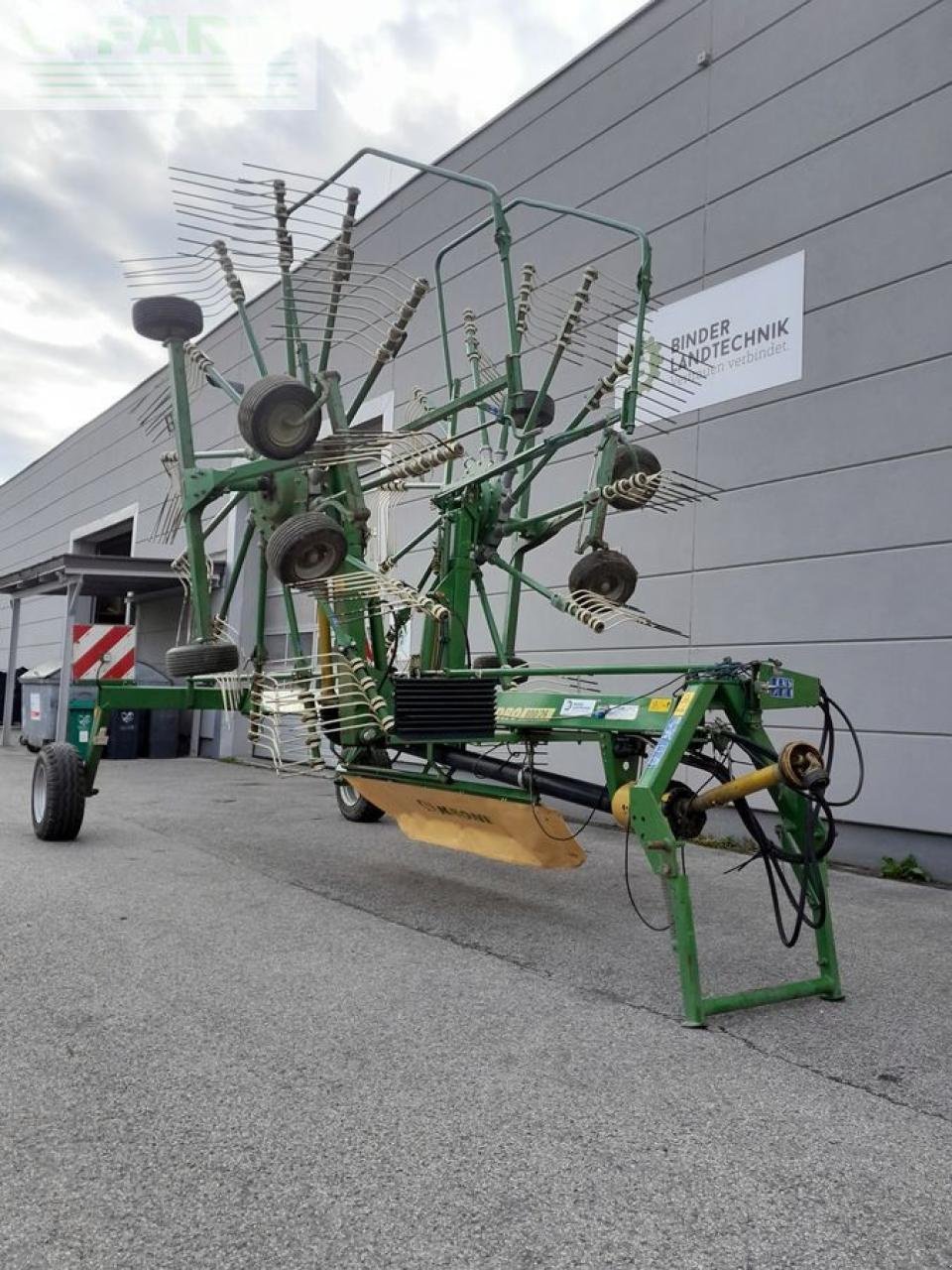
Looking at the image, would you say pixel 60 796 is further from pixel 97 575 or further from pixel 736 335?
pixel 97 575

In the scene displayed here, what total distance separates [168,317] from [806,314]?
462 centimetres

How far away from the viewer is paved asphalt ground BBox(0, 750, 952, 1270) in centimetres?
206

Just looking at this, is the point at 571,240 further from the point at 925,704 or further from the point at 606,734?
the point at 606,734

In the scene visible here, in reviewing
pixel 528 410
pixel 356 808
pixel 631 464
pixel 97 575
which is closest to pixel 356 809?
pixel 356 808

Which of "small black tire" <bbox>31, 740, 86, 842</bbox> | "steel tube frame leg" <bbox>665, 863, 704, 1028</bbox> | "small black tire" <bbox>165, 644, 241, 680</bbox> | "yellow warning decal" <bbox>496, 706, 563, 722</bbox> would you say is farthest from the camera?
"small black tire" <bbox>31, 740, 86, 842</bbox>

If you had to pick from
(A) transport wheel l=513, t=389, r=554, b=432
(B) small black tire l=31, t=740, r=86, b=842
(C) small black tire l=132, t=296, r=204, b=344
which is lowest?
(B) small black tire l=31, t=740, r=86, b=842

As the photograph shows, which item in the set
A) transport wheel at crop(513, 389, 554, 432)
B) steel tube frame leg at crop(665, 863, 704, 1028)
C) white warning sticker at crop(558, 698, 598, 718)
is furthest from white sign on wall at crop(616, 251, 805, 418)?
steel tube frame leg at crop(665, 863, 704, 1028)

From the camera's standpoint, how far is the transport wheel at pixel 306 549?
200 inches

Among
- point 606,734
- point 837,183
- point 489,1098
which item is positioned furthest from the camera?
point 837,183

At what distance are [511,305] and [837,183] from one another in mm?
3127

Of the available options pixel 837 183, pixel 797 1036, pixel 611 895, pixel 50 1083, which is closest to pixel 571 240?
pixel 837 183

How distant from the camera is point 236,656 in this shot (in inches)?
243

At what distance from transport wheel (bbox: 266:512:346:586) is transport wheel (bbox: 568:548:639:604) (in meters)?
1.45

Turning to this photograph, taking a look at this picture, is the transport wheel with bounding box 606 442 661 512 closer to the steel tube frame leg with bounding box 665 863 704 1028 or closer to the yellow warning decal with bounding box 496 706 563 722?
the yellow warning decal with bounding box 496 706 563 722
